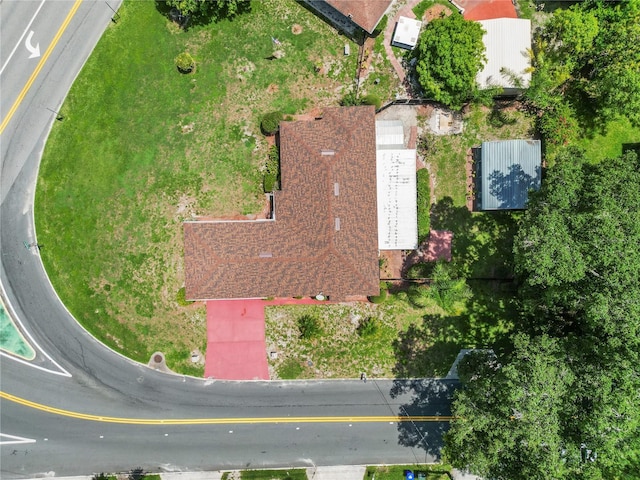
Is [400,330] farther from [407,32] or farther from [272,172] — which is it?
[407,32]

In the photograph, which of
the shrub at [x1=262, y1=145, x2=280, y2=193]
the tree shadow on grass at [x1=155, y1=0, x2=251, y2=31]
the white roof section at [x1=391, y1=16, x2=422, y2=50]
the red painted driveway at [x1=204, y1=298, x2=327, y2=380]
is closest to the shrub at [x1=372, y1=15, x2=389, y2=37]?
the white roof section at [x1=391, y1=16, x2=422, y2=50]

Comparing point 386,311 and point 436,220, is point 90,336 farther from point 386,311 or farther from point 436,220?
point 436,220

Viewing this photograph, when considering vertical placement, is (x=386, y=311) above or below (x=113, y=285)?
below

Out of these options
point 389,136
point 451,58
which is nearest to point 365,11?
point 451,58

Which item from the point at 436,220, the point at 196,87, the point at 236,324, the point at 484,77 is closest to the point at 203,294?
the point at 236,324

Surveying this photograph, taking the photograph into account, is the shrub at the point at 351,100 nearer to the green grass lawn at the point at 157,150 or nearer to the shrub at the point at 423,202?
the green grass lawn at the point at 157,150

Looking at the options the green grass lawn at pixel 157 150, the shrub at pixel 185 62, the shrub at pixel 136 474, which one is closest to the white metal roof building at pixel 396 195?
the green grass lawn at pixel 157 150

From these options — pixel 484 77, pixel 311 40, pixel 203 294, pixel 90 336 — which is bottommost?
pixel 90 336

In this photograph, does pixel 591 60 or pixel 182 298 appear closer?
pixel 591 60
